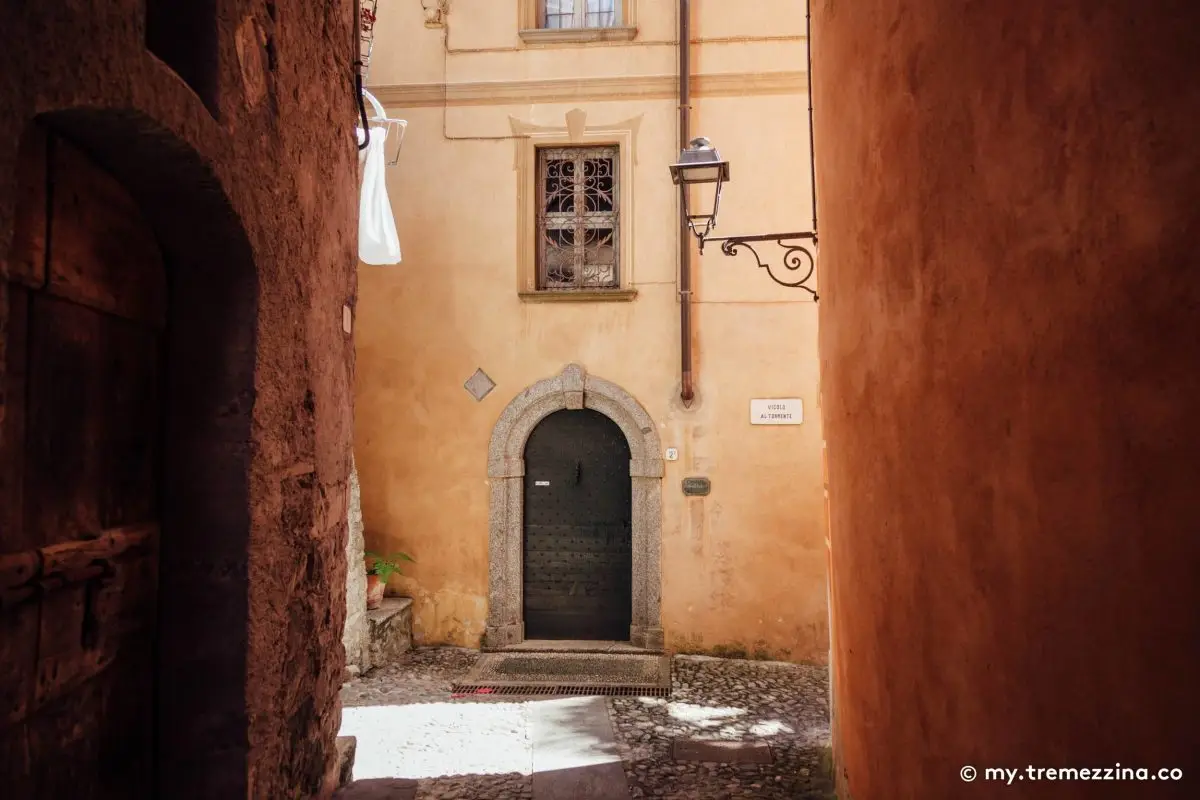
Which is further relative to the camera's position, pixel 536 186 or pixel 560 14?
pixel 560 14

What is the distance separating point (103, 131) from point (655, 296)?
5.78 meters

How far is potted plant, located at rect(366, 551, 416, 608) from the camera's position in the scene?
6.75 meters

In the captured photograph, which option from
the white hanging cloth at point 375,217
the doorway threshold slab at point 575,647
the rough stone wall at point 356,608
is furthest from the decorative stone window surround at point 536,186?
the doorway threshold slab at point 575,647

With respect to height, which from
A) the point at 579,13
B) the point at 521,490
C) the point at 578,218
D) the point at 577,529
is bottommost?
the point at 577,529

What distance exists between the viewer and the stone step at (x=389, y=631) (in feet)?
20.9

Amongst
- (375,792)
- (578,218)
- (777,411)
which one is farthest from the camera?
(578,218)

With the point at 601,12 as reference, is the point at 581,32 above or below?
below

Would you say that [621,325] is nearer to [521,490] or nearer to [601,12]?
[521,490]

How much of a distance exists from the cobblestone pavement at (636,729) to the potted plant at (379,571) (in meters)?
0.58

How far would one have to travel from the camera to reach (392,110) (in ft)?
24.1

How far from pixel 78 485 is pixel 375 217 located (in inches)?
186

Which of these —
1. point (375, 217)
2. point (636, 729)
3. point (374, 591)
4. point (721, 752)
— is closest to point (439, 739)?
point (636, 729)

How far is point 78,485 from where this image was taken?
1643 mm

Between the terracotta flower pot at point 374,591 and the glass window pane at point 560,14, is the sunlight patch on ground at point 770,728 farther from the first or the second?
the glass window pane at point 560,14
